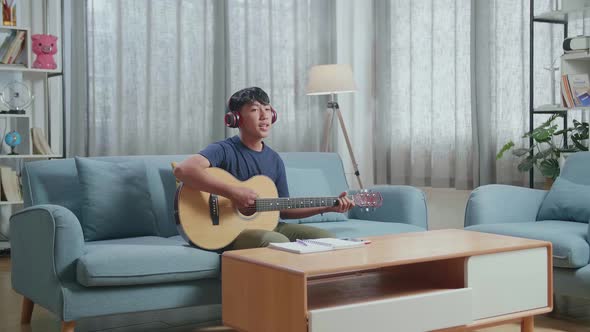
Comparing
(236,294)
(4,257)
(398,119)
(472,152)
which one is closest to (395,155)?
(398,119)

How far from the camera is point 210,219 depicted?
2.83m

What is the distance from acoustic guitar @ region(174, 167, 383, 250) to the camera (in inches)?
110

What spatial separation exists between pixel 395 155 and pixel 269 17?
1448 mm

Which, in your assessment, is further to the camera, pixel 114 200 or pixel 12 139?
pixel 12 139

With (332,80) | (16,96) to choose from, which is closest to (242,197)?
(332,80)

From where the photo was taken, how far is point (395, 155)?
216 inches

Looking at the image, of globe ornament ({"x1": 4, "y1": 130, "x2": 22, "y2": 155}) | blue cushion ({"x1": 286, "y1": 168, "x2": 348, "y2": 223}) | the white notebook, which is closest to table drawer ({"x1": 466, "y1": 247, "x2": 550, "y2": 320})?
the white notebook

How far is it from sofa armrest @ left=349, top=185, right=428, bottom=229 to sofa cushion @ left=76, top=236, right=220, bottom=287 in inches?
42.3

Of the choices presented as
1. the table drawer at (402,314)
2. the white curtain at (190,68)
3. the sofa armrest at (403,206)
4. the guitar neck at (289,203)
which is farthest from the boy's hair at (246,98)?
the white curtain at (190,68)

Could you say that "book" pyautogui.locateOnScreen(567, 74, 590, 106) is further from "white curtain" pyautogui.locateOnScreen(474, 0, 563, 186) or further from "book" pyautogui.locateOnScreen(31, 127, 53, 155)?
"book" pyautogui.locateOnScreen(31, 127, 53, 155)

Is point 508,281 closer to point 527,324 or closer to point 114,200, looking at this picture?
point 527,324

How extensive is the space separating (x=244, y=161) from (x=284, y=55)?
281 cm

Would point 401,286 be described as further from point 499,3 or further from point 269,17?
point 269,17

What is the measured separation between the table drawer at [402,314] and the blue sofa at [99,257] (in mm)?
733
